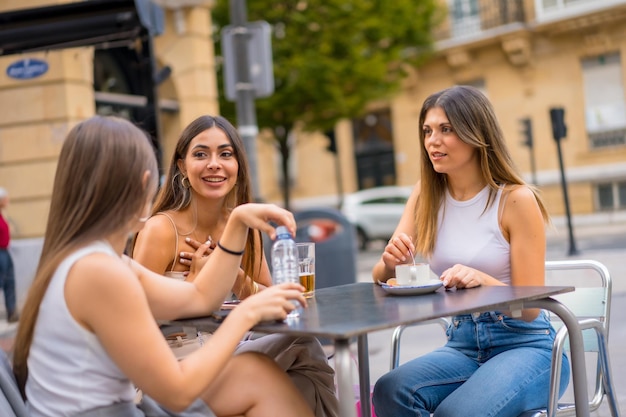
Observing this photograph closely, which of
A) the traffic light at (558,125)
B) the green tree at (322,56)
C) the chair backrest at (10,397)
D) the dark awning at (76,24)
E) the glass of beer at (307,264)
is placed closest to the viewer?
the chair backrest at (10,397)

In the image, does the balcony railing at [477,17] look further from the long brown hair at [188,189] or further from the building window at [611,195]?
the long brown hair at [188,189]

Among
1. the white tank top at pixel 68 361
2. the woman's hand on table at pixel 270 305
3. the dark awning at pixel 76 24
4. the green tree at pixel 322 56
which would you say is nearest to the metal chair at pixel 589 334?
the woman's hand on table at pixel 270 305

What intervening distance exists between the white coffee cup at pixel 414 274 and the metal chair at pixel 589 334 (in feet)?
1.45

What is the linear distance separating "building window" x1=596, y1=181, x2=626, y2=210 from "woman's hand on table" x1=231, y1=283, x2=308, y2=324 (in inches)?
898

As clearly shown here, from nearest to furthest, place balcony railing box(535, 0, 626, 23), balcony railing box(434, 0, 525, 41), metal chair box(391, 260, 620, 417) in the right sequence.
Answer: metal chair box(391, 260, 620, 417)
balcony railing box(535, 0, 626, 23)
balcony railing box(434, 0, 525, 41)

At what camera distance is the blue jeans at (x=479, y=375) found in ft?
8.58

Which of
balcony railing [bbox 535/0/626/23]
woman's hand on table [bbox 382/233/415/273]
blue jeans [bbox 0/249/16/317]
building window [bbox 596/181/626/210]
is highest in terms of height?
balcony railing [bbox 535/0/626/23]

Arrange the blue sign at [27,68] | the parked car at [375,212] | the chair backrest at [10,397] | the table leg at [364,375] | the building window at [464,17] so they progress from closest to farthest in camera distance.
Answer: the chair backrest at [10,397], the table leg at [364,375], the blue sign at [27,68], the parked car at [375,212], the building window at [464,17]

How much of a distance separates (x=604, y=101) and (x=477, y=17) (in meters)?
5.25

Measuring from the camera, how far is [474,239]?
3068 mm

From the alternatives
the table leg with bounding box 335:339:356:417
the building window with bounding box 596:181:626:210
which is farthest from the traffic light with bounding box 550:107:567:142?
the table leg with bounding box 335:339:356:417

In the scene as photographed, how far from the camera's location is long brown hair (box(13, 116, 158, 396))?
2.04 metres

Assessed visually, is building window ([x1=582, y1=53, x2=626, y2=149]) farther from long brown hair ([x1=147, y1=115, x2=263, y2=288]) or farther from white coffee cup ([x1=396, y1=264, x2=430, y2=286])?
white coffee cup ([x1=396, y1=264, x2=430, y2=286])

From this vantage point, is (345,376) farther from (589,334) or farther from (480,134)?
(589,334)
